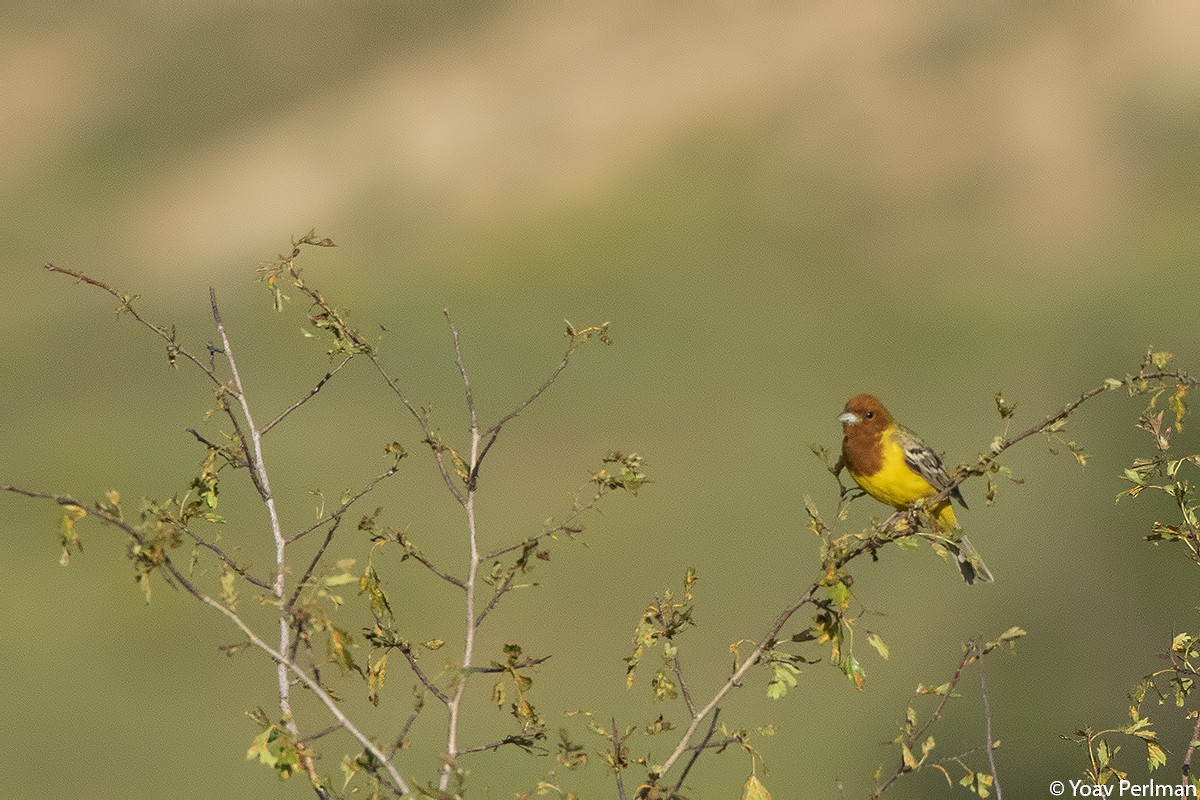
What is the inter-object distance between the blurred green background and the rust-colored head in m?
2.41

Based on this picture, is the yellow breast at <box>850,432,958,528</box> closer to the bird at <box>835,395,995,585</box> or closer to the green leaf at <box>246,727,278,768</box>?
the bird at <box>835,395,995,585</box>

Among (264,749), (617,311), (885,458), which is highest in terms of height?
(617,311)

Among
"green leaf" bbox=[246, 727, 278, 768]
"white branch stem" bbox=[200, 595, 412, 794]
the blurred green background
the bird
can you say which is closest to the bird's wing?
the bird

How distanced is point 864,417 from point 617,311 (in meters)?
16.4

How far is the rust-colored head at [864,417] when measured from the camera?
6.72 metres

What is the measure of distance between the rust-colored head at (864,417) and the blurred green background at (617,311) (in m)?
A: 2.41

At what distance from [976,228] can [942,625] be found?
535 inches

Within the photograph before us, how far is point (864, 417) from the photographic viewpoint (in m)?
6.75

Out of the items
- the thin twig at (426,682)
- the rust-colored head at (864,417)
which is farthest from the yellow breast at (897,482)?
the thin twig at (426,682)

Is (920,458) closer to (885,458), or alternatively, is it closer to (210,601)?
(885,458)

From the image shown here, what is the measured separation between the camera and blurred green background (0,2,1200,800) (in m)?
14.0

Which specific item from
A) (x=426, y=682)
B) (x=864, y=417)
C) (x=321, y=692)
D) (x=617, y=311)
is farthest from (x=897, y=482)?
(x=617, y=311)

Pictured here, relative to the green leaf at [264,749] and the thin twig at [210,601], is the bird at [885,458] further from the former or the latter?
the green leaf at [264,749]

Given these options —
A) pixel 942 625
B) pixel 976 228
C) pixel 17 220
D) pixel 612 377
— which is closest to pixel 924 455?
pixel 942 625
